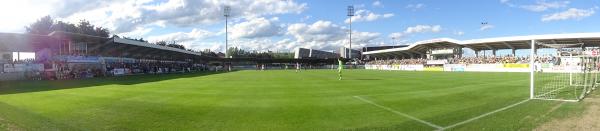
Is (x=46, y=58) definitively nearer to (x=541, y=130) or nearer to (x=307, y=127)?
(x=307, y=127)

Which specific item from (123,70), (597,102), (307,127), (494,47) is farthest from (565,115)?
(494,47)

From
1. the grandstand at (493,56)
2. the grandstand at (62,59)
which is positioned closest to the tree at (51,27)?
the grandstand at (62,59)

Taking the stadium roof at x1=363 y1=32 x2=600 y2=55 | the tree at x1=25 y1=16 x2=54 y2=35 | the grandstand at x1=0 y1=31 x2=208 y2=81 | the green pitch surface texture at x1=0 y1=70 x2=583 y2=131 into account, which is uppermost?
the tree at x1=25 y1=16 x2=54 y2=35

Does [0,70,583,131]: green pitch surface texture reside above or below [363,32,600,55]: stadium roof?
below

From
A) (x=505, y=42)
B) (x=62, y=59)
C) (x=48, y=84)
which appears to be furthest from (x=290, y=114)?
(x=505, y=42)

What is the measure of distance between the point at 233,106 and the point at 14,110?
264 inches

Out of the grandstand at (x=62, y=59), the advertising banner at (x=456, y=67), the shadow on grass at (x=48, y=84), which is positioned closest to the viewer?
the shadow on grass at (x=48, y=84)

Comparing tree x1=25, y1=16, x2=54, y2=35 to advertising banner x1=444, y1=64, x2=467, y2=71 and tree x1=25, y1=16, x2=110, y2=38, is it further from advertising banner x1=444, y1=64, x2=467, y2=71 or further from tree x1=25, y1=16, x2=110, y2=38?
advertising banner x1=444, y1=64, x2=467, y2=71

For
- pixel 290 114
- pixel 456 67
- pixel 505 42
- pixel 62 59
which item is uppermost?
pixel 505 42

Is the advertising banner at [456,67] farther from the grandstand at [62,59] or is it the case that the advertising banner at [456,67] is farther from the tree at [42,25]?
the tree at [42,25]

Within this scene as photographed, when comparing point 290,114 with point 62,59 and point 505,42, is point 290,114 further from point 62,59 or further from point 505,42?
point 505,42

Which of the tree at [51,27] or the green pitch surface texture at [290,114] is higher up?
the tree at [51,27]

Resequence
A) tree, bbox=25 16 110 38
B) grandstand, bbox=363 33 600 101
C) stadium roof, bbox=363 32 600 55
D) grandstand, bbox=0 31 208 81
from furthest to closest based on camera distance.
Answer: tree, bbox=25 16 110 38
stadium roof, bbox=363 32 600 55
grandstand, bbox=363 33 600 101
grandstand, bbox=0 31 208 81

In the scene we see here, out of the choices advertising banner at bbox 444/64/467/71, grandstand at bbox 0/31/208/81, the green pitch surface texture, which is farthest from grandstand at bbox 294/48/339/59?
the green pitch surface texture
